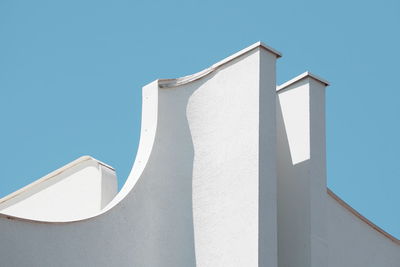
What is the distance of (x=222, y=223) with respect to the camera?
10344 millimetres

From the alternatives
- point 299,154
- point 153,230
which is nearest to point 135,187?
point 153,230

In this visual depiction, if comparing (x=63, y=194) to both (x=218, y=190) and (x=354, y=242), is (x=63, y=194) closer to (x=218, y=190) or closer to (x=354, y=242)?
(x=218, y=190)

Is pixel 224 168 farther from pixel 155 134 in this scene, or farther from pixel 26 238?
pixel 26 238

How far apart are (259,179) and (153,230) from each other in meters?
1.45

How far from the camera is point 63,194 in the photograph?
1325cm

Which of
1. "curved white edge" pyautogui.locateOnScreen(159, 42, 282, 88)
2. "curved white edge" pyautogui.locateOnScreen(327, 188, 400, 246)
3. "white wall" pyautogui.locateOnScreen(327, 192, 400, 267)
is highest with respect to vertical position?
"curved white edge" pyautogui.locateOnScreen(159, 42, 282, 88)

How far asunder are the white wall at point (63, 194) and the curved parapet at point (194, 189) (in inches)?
71.3

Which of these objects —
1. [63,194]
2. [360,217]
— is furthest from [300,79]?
[63,194]

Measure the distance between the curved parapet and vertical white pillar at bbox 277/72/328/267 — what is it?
0.85 meters

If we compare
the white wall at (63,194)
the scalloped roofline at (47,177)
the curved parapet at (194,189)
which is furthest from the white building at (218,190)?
the scalloped roofline at (47,177)

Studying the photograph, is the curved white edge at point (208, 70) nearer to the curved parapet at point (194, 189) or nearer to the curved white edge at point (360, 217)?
the curved parapet at point (194, 189)

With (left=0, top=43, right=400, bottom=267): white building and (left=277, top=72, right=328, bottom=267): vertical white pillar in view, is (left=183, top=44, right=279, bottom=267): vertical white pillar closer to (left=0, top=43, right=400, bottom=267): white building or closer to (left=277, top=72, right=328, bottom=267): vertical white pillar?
(left=0, top=43, right=400, bottom=267): white building

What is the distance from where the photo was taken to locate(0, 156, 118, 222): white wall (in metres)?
12.8

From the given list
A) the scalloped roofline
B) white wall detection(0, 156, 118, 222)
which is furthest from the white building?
the scalloped roofline
